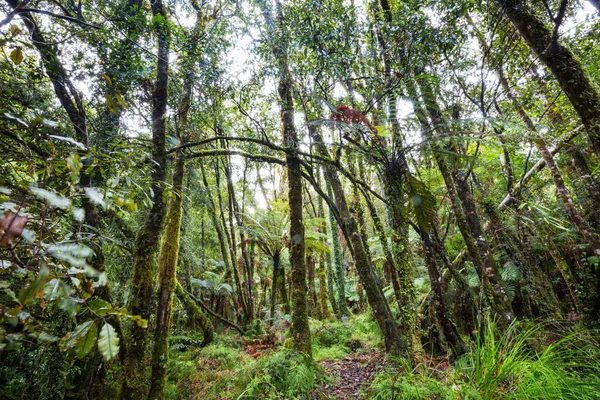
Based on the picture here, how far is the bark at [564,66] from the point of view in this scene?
295 centimetres

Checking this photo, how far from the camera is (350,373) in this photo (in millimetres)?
5348

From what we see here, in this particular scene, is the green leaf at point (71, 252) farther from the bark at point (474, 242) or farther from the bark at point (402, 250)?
the bark at point (474, 242)

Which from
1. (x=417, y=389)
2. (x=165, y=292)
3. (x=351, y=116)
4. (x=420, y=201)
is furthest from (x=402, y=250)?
(x=165, y=292)

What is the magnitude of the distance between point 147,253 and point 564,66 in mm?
5790

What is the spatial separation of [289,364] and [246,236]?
21.6 ft

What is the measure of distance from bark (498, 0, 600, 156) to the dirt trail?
405 centimetres

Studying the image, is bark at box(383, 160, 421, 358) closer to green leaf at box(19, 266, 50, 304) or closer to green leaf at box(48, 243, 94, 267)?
green leaf at box(48, 243, 94, 267)

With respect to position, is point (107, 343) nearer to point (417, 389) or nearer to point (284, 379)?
point (417, 389)

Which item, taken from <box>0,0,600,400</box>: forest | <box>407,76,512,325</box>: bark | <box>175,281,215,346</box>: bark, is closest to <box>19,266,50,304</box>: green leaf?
<box>0,0,600,400</box>: forest

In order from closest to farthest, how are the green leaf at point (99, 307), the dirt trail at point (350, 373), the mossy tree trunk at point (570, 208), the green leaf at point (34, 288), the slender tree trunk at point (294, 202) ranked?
the green leaf at point (34, 288)
the green leaf at point (99, 307)
the dirt trail at point (350, 373)
the slender tree trunk at point (294, 202)
the mossy tree trunk at point (570, 208)

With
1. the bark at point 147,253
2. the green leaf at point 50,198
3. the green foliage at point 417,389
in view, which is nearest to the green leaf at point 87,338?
the green leaf at point 50,198

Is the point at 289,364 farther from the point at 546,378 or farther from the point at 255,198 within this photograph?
the point at 255,198

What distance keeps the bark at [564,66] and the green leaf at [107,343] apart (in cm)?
432

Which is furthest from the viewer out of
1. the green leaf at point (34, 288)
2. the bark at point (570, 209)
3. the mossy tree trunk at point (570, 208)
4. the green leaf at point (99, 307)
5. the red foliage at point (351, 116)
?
the mossy tree trunk at point (570, 208)
